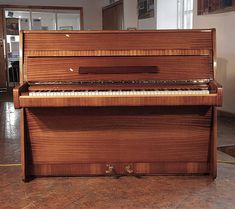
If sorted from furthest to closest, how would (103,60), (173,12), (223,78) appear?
1. (173,12)
2. (223,78)
3. (103,60)

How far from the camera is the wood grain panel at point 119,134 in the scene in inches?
97.4

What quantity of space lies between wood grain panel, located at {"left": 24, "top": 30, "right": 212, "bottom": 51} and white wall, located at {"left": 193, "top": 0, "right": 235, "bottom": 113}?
2401 millimetres

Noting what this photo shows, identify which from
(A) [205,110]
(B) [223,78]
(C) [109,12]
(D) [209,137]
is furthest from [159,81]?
(C) [109,12]

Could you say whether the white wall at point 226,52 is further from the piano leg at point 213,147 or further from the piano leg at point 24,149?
the piano leg at point 24,149

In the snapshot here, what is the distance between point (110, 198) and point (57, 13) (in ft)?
26.7

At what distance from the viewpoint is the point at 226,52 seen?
189 inches

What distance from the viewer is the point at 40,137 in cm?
251

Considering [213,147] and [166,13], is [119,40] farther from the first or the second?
[166,13]

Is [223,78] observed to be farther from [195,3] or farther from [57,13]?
[57,13]

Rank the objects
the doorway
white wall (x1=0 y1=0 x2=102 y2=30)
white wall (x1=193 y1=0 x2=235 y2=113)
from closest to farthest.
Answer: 1. white wall (x1=193 y1=0 x2=235 y2=113)
2. the doorway
3. white wall (x1=0 y1=0 x2=102 y2=30)

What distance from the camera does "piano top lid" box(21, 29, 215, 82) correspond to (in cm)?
243

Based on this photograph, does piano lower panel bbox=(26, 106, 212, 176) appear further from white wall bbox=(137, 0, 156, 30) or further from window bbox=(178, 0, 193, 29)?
white wall bbox=(137, 0, 156, 30)

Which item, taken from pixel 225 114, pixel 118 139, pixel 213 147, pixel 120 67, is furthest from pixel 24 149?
pixel 225 114

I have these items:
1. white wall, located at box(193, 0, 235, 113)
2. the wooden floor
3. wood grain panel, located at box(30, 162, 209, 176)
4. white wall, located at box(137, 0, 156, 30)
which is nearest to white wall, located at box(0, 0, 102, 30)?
white wall, located at box(137, 0, 156, 30)
